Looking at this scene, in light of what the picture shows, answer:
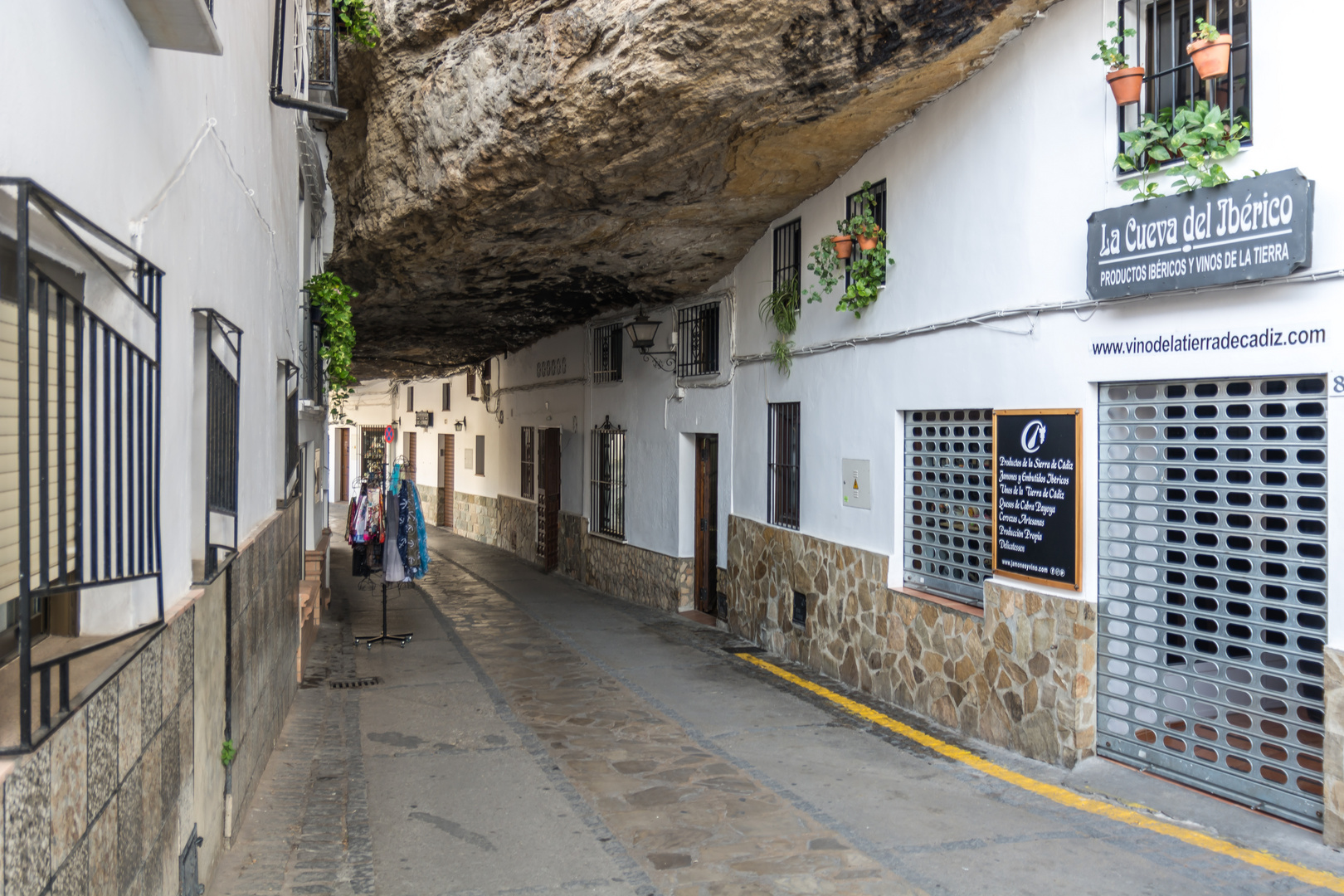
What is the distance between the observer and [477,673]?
9.45m

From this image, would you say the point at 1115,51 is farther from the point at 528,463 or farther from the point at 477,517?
the point at 477,517

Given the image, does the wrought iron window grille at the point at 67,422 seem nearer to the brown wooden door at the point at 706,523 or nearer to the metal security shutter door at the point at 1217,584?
the metal security shutter door at the point at 1217,584

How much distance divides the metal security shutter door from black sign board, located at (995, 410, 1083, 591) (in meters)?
0.19

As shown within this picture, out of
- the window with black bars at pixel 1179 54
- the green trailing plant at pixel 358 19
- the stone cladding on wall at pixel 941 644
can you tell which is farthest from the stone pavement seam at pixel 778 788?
the green trailing plant at pixel 358 19

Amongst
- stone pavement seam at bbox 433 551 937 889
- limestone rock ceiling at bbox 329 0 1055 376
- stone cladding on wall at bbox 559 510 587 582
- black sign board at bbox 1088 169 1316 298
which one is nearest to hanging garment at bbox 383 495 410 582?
stone pavement seam at bbox 433 551 937 889

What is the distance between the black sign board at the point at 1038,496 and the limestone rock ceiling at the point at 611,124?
105 inches

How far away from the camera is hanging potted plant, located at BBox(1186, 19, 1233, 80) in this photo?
5035 mm

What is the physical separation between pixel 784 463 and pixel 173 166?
7.60 m

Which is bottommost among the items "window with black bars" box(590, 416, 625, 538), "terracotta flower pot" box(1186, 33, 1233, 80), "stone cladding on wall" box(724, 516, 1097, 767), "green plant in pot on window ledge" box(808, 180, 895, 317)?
"stone cladding on wall" box(724, 516, 1097, 767)

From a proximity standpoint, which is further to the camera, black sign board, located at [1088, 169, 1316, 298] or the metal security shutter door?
the metal security shutter door

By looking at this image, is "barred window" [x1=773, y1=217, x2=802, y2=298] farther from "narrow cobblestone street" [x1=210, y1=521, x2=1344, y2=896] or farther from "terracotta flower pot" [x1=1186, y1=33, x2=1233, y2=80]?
"terracotta flower pot" [x1=1186, y1=33, x2=1233, y2=80]

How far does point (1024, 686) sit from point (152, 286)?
18.3 feet

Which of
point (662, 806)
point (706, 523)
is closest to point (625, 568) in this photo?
point (706, 523)

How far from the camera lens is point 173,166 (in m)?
3.50
